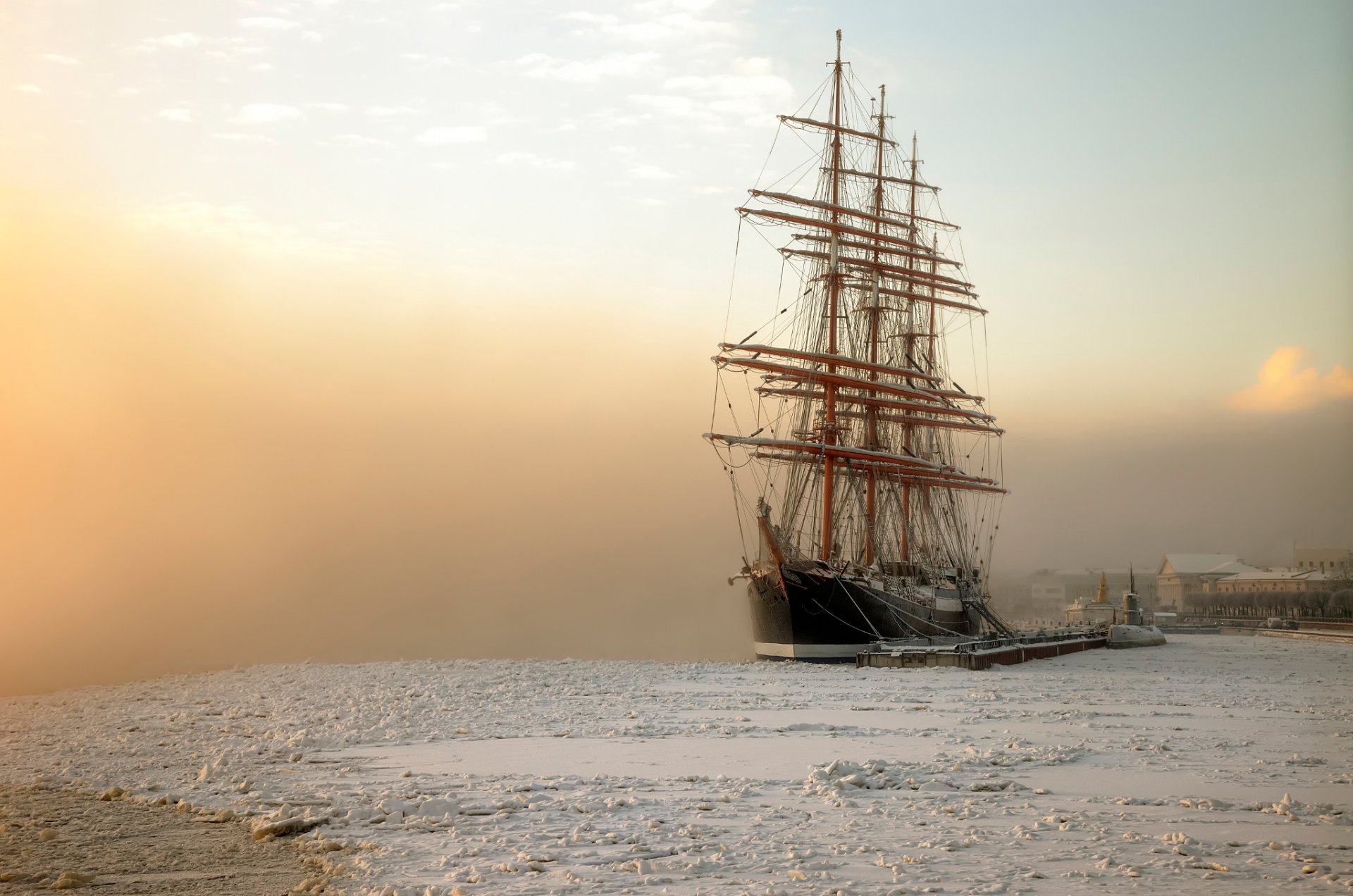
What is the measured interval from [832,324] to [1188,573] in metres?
127

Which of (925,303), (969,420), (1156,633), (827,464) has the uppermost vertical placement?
(925,303)

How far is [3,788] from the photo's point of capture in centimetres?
1233

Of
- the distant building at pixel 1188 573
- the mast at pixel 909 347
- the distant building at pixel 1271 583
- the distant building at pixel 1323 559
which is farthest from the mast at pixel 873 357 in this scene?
the distant building at pixel 1188 573

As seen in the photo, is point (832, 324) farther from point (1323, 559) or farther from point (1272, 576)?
point (1272, 576)

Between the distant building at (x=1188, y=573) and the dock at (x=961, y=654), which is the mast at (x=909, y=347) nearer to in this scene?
the dock at (x=961, y=654)

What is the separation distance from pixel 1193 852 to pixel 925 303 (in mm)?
74483

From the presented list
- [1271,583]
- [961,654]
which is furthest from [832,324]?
[1271,583]

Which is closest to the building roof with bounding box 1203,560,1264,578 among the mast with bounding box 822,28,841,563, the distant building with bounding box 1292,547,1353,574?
the distant building with bounding box 1292,547,1353,574

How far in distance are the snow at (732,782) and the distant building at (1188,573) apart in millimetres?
143629

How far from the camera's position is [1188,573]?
16312 cm

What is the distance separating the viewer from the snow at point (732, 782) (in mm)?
8469

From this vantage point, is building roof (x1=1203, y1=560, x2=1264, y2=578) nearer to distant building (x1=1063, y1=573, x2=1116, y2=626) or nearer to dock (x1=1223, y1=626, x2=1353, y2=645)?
distant building (x1=1063, y1=573, x2=1116, y2=626)

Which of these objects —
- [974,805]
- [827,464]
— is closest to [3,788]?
[974,805]

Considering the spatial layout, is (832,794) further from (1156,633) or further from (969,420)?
(969,420)
